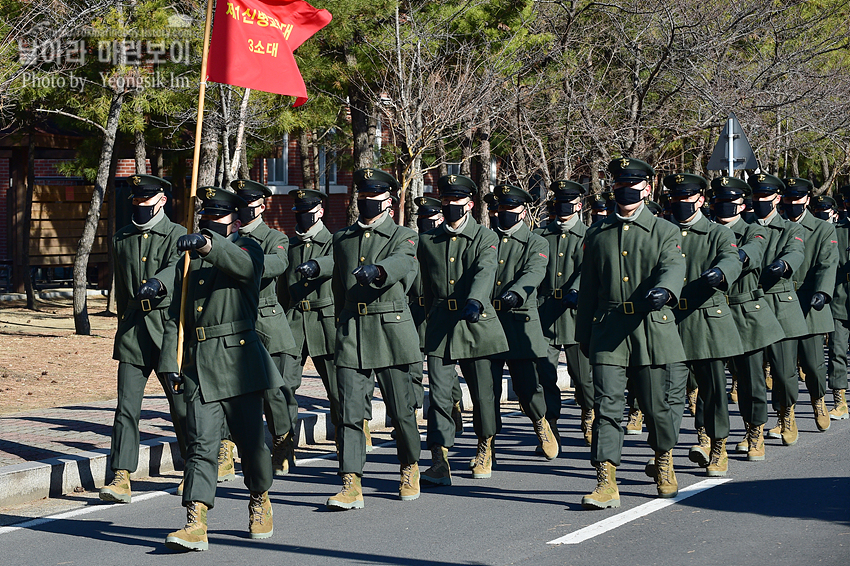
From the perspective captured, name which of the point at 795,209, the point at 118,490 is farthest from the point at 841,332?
the point at 118,490

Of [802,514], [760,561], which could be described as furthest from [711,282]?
[760,561]

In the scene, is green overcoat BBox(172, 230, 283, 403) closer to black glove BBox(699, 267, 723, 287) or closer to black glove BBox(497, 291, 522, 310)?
black glove BBox(497, 291, 522, 310)

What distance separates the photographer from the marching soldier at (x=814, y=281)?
395 inches

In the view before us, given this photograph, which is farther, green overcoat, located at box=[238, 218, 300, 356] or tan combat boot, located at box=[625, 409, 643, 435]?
tan combat boot, located at box=[625, 409, 643, 435]

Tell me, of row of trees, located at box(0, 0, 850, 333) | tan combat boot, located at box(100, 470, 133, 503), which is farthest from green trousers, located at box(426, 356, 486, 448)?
row of trees, located at box(0, 0, 850, 333)

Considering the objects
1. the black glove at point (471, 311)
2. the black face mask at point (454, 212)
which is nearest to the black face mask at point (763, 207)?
the black face mask at point (454, 212)

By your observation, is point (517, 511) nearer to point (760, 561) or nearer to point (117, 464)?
point (760, 561)

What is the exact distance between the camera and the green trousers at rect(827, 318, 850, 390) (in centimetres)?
1082

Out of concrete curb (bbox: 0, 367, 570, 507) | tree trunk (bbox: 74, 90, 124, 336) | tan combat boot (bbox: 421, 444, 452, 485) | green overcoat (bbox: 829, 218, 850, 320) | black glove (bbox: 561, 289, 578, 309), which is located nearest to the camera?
concrete curb (bbox: 0, 367, 570, 507)

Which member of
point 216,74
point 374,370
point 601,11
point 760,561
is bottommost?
point 760,561

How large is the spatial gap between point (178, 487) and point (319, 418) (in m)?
2.36

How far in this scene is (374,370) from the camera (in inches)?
296

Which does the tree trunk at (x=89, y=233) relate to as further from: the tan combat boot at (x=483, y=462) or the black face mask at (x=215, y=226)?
the black face mask at (x=215, y=226)

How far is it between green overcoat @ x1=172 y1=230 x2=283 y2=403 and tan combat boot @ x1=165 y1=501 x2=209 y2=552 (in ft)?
1.86
